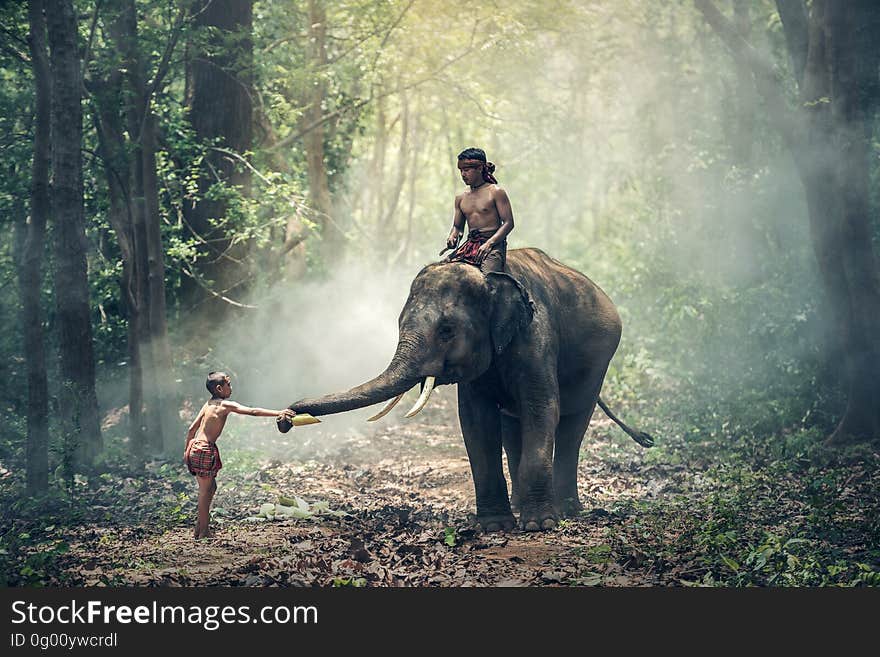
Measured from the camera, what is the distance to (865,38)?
15.2 metres

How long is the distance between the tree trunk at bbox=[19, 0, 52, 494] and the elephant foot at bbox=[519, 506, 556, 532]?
650 centimetres

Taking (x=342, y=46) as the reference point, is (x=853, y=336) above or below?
below

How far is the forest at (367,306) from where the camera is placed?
949 centimetres

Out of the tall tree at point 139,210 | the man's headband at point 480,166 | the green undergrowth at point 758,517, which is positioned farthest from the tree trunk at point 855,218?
the tall tree at point 139,210

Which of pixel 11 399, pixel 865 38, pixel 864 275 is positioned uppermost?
pixel 865 38

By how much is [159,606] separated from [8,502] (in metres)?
6.82

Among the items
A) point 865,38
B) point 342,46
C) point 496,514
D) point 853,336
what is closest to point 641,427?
point 853,336

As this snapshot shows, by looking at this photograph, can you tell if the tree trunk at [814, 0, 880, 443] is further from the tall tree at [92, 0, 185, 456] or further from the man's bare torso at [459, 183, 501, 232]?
the tall tree at [92, 0, 185, 456]

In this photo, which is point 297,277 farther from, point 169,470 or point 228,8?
point 169,470

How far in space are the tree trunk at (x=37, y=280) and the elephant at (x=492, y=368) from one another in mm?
5636

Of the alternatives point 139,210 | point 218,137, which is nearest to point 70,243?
point 139,210

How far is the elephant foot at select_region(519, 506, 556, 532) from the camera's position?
9.91 meters

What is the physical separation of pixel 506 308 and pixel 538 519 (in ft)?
6.29

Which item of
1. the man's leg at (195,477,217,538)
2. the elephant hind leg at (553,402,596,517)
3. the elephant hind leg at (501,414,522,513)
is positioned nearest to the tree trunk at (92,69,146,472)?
the man's leg at (195,477,217,538)
